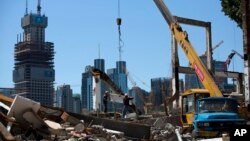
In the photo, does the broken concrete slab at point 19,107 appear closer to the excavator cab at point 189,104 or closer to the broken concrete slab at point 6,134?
the broken concrete slab at point 6,134

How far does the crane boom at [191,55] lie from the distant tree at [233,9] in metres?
5.93

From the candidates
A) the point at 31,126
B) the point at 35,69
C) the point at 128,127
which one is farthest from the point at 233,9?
the point at 35,69

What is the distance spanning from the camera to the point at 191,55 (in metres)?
27.5

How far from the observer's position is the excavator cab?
23375mm

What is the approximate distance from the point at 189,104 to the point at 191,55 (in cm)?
459

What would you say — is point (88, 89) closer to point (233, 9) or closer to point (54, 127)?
point (233, 9)

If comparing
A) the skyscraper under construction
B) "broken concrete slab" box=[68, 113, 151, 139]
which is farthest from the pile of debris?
the skyscraper under construction

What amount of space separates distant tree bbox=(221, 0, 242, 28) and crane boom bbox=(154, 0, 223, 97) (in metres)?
5.93

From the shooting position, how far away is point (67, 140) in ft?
56.2

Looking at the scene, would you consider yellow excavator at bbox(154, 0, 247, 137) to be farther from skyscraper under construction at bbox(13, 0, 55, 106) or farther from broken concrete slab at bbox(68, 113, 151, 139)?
skyscraper under construction at bbox(13, 0, 55, 106)

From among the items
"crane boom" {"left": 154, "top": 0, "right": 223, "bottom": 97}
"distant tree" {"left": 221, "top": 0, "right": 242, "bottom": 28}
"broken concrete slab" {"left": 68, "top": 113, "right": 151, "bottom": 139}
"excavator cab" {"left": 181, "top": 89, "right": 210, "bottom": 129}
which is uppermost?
"distant tree" {"left": 221, "top": 0, "right": 242, "bottom": 28}

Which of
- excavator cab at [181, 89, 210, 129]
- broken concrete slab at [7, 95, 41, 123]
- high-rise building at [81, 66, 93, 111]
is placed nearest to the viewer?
broken concrete slab at [7, 95, 41, 123]

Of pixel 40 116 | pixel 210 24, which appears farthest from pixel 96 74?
pixel 210 24

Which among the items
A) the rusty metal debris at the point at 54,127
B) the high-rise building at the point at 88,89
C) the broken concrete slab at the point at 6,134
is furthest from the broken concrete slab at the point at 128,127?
the high-rise building at the point at 88,89
